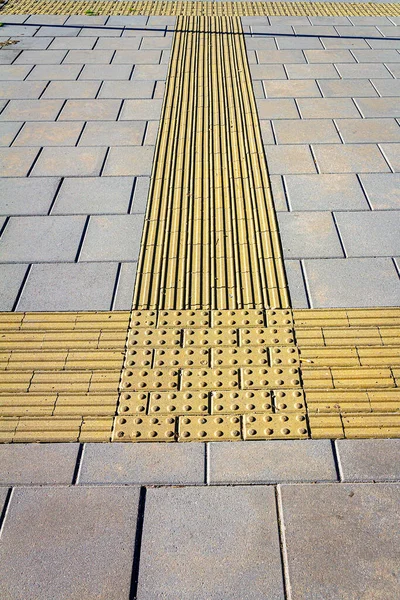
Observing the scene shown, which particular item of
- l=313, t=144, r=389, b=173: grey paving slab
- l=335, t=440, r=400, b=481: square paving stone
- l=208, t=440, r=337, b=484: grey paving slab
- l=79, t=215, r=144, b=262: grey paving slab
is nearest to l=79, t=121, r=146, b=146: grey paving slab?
l=79, t=215, r=144, b=262: grey paving slab

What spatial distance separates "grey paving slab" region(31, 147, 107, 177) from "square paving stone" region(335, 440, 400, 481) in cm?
321

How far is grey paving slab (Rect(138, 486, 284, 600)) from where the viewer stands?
7.07ft

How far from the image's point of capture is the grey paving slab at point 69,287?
11.3 feet

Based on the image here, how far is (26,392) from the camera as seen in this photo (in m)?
2.93

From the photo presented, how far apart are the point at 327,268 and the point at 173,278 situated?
1.05m

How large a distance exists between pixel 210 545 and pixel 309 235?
239 centimetres

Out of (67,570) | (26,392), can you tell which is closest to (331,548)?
(67,570)

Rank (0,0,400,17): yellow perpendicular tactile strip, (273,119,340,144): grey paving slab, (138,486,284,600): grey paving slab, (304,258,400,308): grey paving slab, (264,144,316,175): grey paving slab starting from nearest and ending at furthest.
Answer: (138,486,284,600): grey paving slab → (304,258,400,308): grey paving slab → (264,144,316,175): grey paving slab → (273,119,340,144): grey paving slab → (0,0,400,17): yellow perpendicular tactile strip

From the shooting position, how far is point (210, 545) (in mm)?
2289

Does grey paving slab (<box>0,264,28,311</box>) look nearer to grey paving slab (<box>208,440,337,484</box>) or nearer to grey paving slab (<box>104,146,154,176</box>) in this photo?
grey paving slab (<box>104,146,154,176</box>)

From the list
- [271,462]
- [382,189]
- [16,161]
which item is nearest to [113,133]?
[16,161]

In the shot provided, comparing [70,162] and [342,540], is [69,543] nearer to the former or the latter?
[342,540]

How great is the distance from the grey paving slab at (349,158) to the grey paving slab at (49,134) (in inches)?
92.2

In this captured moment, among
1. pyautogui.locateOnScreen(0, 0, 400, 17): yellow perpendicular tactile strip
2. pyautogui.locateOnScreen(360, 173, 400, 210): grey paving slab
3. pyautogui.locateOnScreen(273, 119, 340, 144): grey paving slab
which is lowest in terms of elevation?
pyautogui.locateOnScreen(360, 173, 400, 210): grey paving slab
